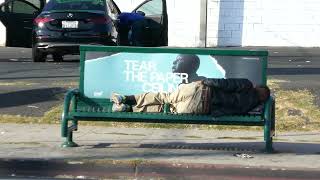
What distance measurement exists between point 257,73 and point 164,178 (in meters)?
1.89

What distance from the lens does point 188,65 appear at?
841 centimetres

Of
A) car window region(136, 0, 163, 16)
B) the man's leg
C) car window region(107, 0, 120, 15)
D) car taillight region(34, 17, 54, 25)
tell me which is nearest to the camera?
the man's leg

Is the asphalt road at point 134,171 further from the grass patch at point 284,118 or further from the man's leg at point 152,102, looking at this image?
the grass patch at point 284,118

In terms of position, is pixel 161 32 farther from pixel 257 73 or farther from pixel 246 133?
pixel 257 73

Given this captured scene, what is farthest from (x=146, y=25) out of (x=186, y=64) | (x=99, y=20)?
(x=186, y=64)

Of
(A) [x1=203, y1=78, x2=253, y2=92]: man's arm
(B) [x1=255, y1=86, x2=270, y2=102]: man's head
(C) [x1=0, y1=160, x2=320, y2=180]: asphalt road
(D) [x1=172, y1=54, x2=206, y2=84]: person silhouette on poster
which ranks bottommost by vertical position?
(C) [x1=0, y1=160, x2=320, y2=180]: asphalt road

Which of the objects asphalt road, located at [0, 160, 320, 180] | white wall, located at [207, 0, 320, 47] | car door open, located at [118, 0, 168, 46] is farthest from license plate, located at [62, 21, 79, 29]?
asphalt road, located at [0, 160, 320, 180]

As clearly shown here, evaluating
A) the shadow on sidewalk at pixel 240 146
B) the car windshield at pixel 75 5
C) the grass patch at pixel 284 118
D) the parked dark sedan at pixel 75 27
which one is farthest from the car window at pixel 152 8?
the shadow on sidewalk at pixel 240 146

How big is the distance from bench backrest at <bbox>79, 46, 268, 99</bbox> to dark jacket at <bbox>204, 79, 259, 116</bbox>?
327 mm

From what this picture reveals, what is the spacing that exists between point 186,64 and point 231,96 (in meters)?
0.69

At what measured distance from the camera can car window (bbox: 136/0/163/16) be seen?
19.7m

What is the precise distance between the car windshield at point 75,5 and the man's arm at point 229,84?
316 inches

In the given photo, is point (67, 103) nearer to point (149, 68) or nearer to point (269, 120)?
point (149, 68)

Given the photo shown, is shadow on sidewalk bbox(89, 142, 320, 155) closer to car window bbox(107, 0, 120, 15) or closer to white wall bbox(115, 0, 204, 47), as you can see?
car window bbox(107, 0, 120, 15)
